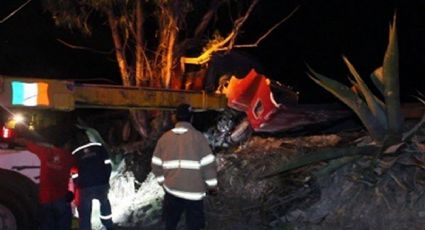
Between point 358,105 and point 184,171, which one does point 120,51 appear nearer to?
point 358,105

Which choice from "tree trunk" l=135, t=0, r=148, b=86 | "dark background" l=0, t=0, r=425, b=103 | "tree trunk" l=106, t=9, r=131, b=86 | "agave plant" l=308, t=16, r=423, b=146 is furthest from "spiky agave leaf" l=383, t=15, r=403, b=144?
"dark background" l=0, t=0, r=425, b=103

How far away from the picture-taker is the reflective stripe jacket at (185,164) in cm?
764

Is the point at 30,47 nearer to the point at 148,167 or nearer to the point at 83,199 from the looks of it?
the point at 148,167

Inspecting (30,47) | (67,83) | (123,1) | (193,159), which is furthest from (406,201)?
(30,47)

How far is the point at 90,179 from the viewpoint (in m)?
8.91

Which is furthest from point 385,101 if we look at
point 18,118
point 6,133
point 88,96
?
point 6,133

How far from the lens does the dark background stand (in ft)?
63.6

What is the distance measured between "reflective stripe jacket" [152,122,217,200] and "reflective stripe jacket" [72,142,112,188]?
52.9 inches

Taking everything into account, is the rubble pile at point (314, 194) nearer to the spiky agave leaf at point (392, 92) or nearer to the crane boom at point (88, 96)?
the spiky agave leaf at point (392, 92)

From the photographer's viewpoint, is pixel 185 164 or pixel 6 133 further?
pixel 6 133

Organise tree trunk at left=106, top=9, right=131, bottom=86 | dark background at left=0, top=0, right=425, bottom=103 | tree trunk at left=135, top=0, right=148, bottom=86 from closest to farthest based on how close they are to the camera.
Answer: tree trunk at left=135, top=0, right=148, bottom=86 → tree trunk at left=106, top=9, right=131, bottom=86 → dark background at left=0, top=0, right=425, bottom=103

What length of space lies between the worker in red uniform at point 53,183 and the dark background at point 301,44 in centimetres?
995

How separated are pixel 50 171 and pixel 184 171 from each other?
193 centimetres

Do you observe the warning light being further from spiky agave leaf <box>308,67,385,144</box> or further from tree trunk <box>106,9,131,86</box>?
tree trunk <box>106,9,131,86</box>
